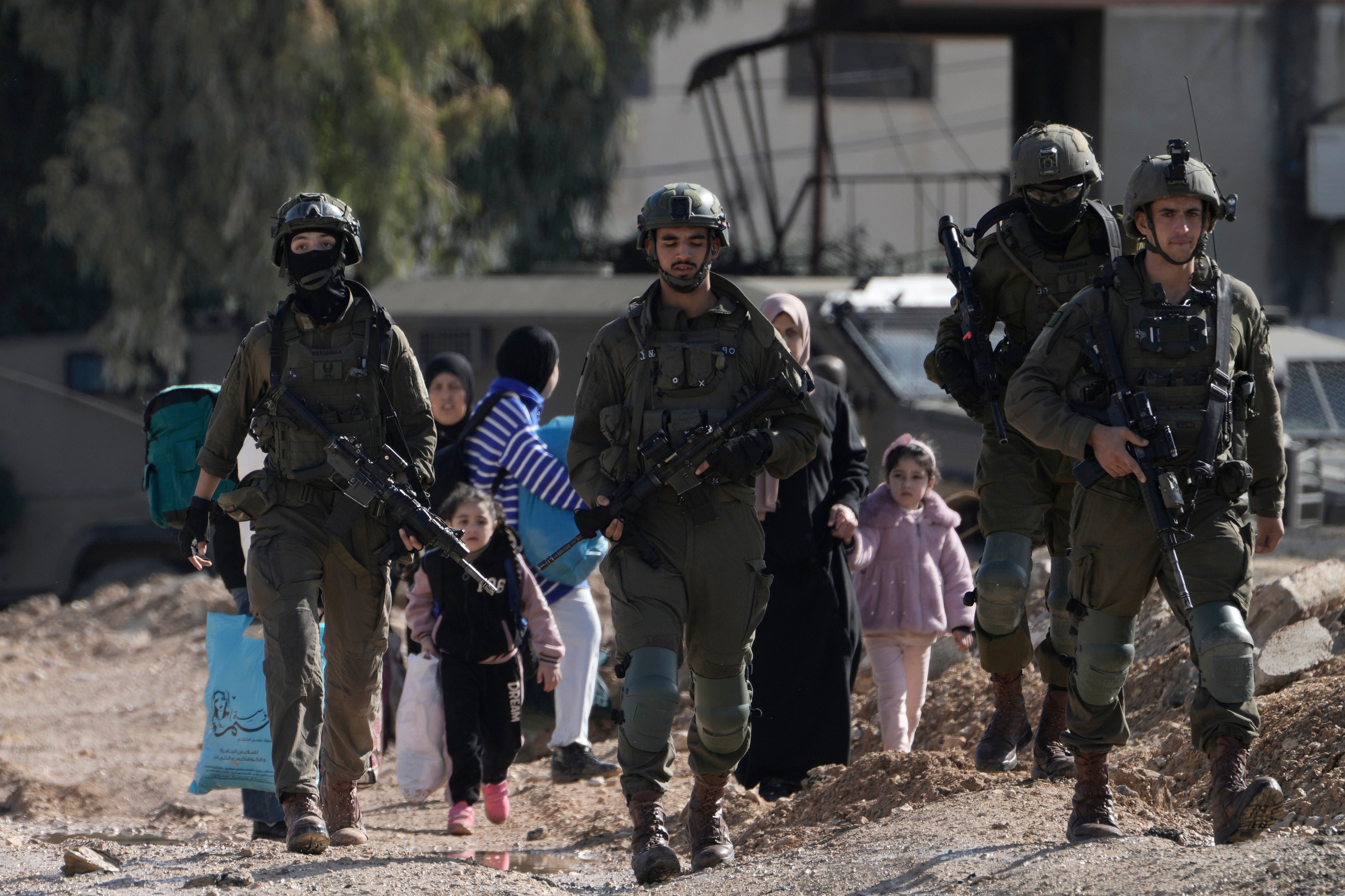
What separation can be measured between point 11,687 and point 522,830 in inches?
211

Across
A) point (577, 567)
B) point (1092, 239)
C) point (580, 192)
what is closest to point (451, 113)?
point (580, 192)

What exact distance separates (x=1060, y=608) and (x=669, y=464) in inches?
51.7

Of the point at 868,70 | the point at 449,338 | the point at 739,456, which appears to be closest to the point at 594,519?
the point at 739,456

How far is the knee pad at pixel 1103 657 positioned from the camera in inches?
165

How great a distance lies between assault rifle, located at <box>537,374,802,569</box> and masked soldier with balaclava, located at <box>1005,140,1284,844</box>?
68cm

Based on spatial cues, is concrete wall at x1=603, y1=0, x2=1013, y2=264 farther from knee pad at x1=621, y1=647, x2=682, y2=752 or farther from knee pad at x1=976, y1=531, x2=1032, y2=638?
knee pad at x1=621, y1=647, x2=682, y2=752

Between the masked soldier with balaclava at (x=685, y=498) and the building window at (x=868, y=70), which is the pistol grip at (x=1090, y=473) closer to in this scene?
the masked soldier with balaclava at (x=685, y=498)

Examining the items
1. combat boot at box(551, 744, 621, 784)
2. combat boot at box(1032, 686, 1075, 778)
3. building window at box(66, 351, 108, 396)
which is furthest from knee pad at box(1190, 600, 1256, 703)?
building window at box(66, 351, 108, 396)

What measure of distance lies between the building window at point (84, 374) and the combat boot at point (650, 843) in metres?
9.33

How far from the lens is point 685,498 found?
14.6 feet

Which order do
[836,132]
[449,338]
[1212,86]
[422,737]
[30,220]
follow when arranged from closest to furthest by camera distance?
[422,737]
[449,338]
[30,220]
[1212,86]
[836,132]

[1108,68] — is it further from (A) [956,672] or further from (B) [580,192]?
(A) [956,672]

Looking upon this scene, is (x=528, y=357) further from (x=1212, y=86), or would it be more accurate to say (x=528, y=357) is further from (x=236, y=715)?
(x=1212, y=86)

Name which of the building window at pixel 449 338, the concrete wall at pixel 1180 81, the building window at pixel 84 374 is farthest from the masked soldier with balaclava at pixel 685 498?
the concrete wall at pixel 1180 81
